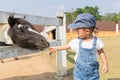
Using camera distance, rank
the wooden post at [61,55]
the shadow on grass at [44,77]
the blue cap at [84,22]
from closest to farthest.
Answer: the blue cap at [84,22] < the shadow on grass at [44,77] < the wooden post at [61,55]

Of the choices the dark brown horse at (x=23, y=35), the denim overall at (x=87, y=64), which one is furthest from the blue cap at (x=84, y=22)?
the dark brown horse at (x=23, y=35)

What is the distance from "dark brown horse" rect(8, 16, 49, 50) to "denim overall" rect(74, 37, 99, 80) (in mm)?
550

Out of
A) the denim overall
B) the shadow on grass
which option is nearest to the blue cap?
the denim overall

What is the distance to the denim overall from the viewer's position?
4254 mm

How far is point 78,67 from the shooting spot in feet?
14.3

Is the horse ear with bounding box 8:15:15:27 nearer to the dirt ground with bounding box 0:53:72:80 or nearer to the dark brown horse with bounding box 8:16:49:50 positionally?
the dark brown horse with bounding box 8:16:49:50

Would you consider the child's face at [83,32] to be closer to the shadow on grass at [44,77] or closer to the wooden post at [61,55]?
the shadow on grass at [44,77]

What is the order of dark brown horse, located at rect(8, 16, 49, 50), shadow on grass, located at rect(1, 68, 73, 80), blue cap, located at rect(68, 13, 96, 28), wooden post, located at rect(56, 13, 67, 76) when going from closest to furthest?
1. blue cap, located at rect(68, 13, 96, 28)
2. dark brown horse, located at rect(8, 16, 49, 50)
3. shadow on grass, located at rect(1, 68, 73, 80)
4. wooden post, located at rect(56, 13, 67, 76)

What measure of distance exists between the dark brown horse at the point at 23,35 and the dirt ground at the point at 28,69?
201 cm

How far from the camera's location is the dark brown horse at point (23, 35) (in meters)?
4.61

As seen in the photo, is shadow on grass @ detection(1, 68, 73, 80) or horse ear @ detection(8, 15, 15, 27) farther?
shadow on grass @ detection(1, 68, 73, 80)

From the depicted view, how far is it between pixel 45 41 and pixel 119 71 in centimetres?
362

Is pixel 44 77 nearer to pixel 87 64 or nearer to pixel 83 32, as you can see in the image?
pixel 87 64

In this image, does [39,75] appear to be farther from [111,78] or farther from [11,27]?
[11,27]
